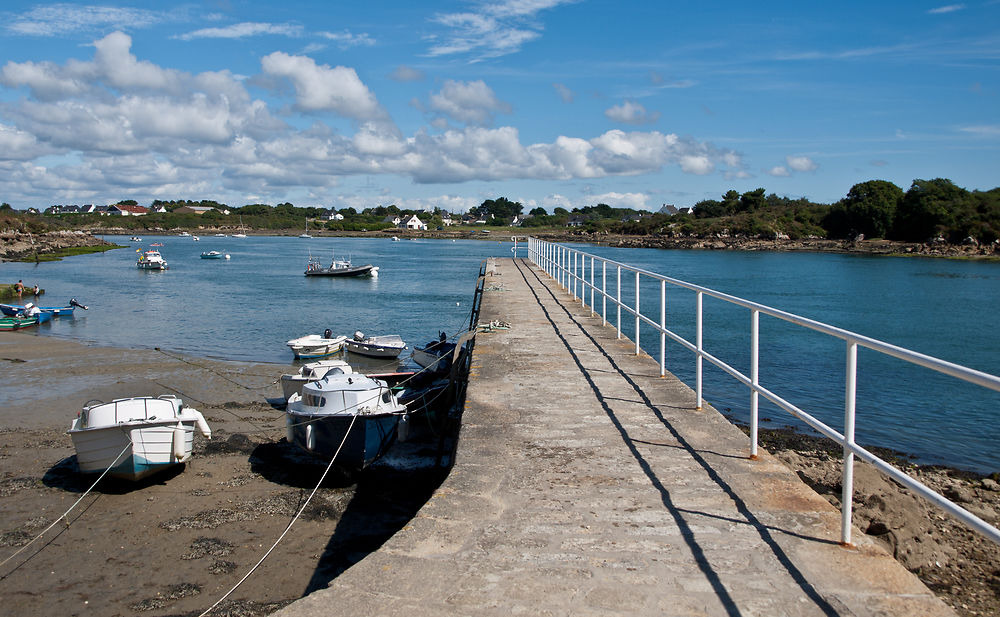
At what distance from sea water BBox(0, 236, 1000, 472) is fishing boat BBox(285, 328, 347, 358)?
1583mm

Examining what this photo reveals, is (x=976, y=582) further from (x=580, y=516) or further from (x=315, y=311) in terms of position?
(x=315, y=311)

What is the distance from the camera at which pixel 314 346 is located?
2120 cm

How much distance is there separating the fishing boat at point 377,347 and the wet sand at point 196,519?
548 centimetres

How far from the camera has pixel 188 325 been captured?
95.9 feet

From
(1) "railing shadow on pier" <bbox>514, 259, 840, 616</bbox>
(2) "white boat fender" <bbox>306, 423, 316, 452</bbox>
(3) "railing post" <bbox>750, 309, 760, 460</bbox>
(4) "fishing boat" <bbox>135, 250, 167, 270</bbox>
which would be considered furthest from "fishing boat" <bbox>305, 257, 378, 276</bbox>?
(3) "railing post" <bbox>750, 309, 760, 460</bbox>

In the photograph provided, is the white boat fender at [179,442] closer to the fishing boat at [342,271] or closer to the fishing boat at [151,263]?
the fishing boat at [342,271]

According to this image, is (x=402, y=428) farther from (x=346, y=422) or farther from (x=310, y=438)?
(x=310, y=438)

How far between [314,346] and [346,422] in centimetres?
1180

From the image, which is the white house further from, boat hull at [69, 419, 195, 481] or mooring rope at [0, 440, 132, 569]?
mooring rope at [0, 440, 132, 569]

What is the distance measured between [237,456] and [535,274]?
16361 mm

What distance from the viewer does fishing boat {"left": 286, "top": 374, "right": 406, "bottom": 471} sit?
9.84 m

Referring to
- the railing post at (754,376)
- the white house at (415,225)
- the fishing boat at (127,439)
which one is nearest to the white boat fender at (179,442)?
the fishing boat at (127,439)

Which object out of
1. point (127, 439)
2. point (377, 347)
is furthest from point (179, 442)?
point (377, 347)

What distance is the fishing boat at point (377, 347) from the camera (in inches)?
791
